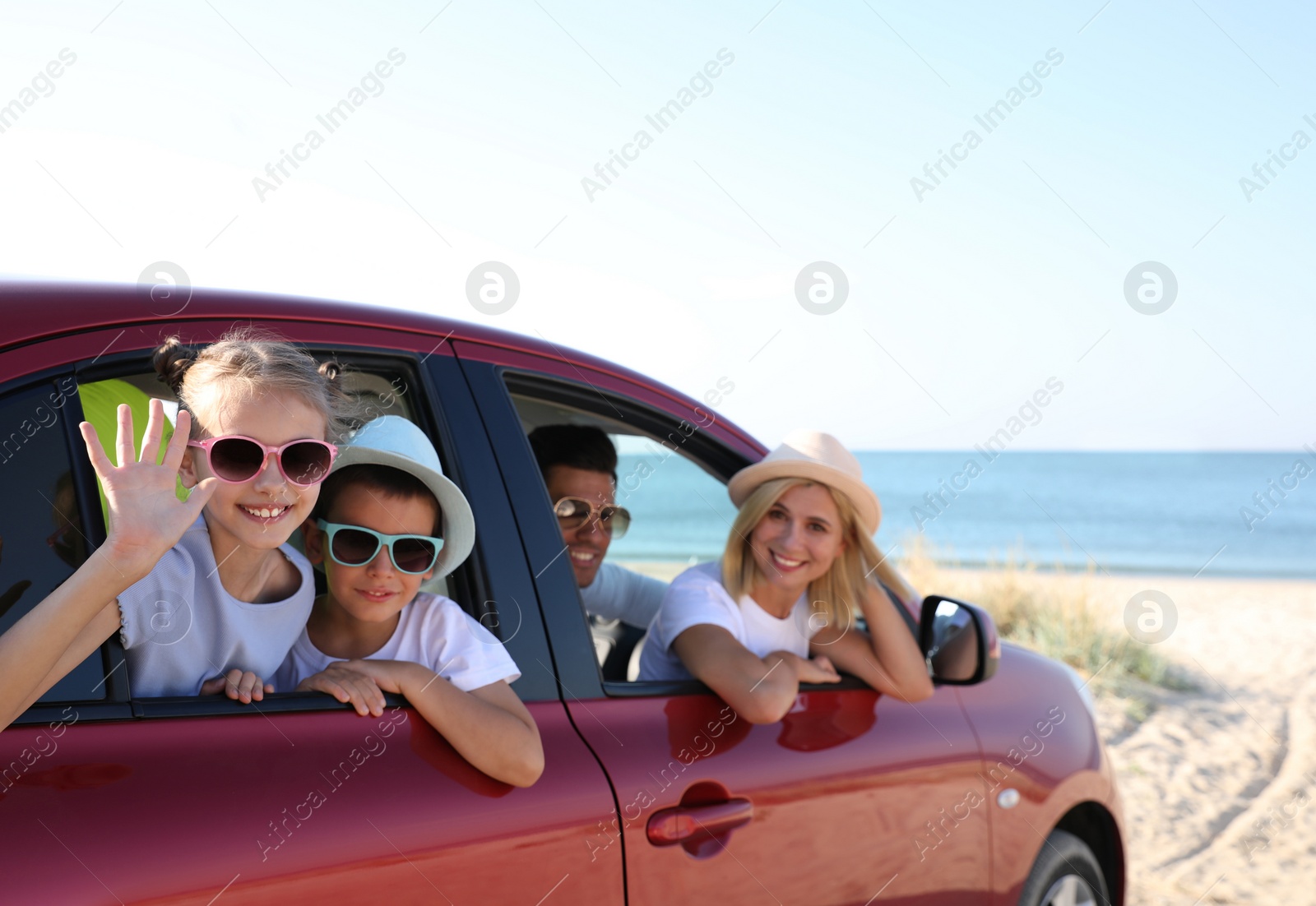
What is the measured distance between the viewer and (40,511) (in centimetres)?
134

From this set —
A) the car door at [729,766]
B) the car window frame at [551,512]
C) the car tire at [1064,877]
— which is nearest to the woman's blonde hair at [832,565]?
the car door at [729,766]

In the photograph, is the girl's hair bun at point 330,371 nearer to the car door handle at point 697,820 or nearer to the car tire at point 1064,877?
the car door handle at point 697,820

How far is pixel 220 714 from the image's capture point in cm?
138

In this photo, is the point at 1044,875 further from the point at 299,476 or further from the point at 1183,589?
the point at 1183,589

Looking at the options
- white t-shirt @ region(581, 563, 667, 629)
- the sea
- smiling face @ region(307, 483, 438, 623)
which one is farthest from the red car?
the sea

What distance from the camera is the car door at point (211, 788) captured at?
117 centimetres

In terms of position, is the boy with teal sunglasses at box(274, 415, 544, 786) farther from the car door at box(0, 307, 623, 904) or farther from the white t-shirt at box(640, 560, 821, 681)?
the white t-shirt at box(640, 560, 821, 681)

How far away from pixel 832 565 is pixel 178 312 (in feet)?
5.80

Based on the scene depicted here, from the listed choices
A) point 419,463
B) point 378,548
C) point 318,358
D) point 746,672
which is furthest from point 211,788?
point 746,672

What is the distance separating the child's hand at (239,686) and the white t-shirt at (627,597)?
181cm

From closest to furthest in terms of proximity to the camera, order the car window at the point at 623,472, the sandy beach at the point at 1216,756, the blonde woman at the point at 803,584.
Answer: the car window at the point at 623,472
the blonde woman at the point at 803,584
the sandy beach at the point at 1216,756

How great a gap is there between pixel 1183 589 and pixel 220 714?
721 inches

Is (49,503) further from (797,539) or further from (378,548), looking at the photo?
(797,539)

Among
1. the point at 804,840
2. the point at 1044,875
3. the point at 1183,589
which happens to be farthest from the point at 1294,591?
the point at 804,840
